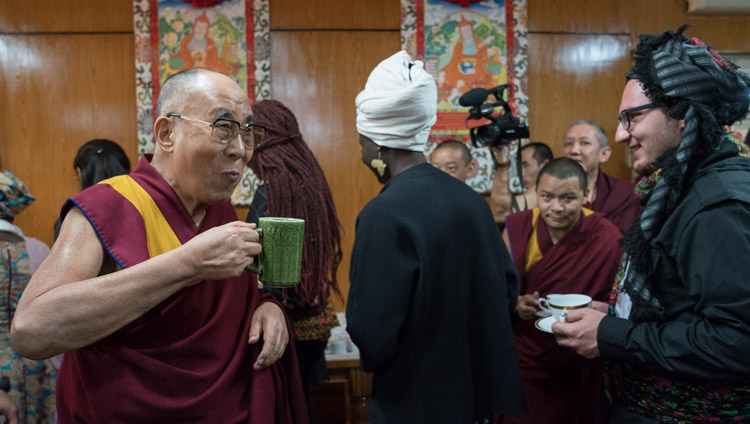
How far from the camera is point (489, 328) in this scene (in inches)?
58.0

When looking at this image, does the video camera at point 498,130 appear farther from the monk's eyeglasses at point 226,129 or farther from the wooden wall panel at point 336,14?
the wooden wall panel at point 336,14

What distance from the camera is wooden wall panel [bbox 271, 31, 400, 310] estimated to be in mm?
4145

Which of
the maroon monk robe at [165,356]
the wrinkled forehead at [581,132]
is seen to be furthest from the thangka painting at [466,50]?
the maroon monk robe at [165,356]

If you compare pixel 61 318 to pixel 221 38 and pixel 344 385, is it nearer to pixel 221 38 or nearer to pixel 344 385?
pixel 344 385

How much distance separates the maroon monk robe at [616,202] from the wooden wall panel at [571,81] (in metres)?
0.83

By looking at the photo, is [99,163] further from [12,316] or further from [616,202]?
[616,202]

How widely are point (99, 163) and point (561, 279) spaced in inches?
85.6

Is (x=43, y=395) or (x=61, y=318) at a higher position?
(x=61, y=318)

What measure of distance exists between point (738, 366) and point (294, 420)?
994 mm

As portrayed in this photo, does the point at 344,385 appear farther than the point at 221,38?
No

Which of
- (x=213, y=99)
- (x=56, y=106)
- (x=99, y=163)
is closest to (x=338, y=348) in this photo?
(x=99, y=163)

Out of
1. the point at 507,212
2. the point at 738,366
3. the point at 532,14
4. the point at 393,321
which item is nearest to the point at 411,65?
the point at 393,321

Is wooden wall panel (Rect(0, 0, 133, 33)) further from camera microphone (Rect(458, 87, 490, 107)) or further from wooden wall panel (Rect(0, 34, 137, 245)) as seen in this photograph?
camera microphone (Rect(458, 87, 490, 107))

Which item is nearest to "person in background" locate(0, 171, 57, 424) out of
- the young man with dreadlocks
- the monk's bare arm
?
the monk's bare arm
